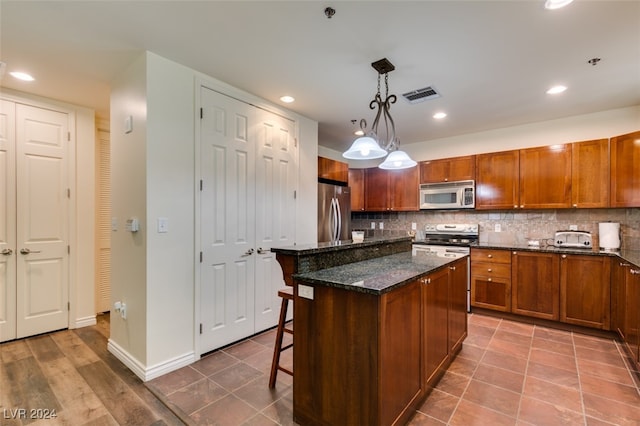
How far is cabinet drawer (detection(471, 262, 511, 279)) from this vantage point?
373 centimetres

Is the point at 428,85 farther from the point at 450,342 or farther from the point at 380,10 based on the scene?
the point at 450,342

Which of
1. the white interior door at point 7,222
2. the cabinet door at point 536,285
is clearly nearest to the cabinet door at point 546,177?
the cabinet door at point 536,285

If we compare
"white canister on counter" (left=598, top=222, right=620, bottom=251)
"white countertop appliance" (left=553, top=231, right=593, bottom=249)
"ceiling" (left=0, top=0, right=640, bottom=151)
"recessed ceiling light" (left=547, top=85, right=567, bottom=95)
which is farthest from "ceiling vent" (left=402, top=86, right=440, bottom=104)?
"white canister on counter" (left=598, top=222, right=620, bottom=251)

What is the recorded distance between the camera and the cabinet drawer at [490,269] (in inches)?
147

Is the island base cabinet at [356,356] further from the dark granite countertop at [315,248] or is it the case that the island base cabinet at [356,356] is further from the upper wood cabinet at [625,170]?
the upper wood cabinet at [625,170]

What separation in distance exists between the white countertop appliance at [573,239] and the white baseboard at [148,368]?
4.47 meters

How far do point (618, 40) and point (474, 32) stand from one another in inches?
43.8

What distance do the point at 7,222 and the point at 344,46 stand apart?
377cm

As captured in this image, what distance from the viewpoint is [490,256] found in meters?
3.84

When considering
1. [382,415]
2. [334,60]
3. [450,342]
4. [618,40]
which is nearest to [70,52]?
[334,60]

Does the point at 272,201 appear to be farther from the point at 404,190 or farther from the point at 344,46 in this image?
the point at 404,190

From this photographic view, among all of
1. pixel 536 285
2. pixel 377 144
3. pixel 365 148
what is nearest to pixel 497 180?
pixel 536 285

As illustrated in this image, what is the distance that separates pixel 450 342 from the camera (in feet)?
8.11

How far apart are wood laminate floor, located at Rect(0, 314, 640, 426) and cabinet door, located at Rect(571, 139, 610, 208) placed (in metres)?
1.63
